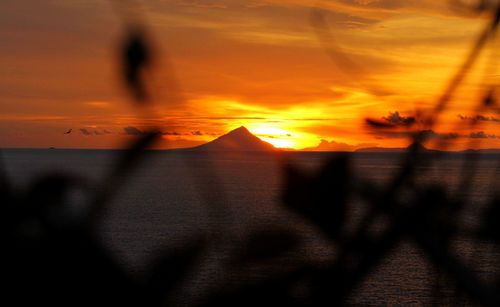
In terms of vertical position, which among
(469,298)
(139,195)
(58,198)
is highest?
(58,198)

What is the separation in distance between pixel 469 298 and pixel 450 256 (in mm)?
48

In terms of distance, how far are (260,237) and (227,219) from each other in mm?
188

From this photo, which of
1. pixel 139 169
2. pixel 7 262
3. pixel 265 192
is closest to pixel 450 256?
pixel 139 169

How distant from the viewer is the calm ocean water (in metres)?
0.56

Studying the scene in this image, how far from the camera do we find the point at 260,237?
1.97 feet

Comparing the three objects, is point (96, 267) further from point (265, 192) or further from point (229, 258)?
point (265, 192)

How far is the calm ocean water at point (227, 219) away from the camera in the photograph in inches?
22.1

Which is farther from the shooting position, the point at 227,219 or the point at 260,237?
the point at 227,219

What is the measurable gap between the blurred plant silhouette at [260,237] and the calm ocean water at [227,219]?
11mm

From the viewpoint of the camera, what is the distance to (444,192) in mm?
735

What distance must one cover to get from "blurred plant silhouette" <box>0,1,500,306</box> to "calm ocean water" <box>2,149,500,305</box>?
11 millimetres

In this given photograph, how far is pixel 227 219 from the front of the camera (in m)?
0.78

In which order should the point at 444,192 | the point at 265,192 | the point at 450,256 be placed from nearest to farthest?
the point at 450,256 → the point at 444,192 → the point at 265,192

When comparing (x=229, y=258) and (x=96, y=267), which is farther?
(x=229, y=258)
